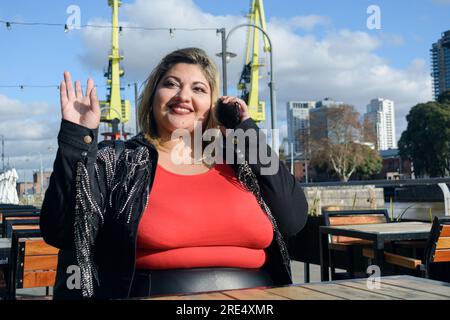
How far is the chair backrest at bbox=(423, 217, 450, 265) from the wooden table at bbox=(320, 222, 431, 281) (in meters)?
0.22

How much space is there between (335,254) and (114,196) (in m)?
3.22

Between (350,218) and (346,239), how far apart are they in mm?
204

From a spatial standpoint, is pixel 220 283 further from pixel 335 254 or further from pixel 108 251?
pixel 335 254

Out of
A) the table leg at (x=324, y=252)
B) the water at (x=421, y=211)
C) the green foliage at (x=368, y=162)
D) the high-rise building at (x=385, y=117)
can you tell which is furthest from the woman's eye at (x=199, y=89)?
the high-rise building at (x=385, y=117)

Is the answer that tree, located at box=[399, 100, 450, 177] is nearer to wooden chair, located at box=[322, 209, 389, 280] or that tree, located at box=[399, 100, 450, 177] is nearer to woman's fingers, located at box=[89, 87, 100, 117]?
wooden chair, located at box=[322, 209, 389, 280]

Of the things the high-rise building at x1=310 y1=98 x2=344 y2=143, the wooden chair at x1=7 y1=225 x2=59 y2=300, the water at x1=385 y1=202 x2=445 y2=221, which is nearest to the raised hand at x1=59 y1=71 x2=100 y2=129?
the wooden chair at x1=7 y1=225 x2=59 y2=300

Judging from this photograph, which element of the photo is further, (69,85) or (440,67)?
(440,67)

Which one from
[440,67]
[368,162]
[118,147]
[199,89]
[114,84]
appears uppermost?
[440,67]

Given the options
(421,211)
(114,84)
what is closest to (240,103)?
(421,211)

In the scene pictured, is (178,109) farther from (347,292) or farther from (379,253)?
(379,253)

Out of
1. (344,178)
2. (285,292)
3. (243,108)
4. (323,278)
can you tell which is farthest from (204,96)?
(344,178)

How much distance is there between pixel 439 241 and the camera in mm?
3535

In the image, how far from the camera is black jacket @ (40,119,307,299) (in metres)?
1.82

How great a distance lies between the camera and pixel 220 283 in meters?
1.86
